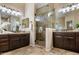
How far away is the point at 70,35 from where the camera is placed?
261 centimetres

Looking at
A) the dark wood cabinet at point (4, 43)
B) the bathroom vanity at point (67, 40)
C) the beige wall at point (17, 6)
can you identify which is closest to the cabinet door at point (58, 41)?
the bathroom vanity at point (67, 40)

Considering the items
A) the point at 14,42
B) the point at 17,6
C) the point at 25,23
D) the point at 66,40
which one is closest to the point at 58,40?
the point at 66,40

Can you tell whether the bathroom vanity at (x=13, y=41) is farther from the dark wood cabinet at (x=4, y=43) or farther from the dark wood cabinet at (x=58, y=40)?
the dark wood cabinet at (x=58, y=40)

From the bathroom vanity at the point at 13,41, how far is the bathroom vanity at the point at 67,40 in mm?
603

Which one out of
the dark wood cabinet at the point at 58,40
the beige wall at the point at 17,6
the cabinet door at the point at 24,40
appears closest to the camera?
the beige wall at the point at 17,6

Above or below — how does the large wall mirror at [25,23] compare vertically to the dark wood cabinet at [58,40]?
above

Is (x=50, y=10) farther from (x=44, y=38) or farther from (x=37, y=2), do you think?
(x=44, y=38)

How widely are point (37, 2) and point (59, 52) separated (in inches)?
40.9

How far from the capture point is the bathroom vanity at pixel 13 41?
2408 mm

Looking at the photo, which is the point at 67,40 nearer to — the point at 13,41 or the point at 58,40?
the point at 58,40

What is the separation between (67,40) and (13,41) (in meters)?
1.17

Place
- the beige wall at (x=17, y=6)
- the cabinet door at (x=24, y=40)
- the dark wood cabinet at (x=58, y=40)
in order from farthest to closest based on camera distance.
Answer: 1. the dark wood cabinet at (x=58, y=40)
2. the cabinet door at (x=24, y=40)
3. the beige wall at (x=17, y=6)

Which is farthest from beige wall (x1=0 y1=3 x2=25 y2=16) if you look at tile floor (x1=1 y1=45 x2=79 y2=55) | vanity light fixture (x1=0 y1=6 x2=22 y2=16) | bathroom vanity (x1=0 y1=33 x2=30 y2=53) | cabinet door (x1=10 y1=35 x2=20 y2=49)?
tile floor (x1=1 y1=45 x2=79 y2=55)
